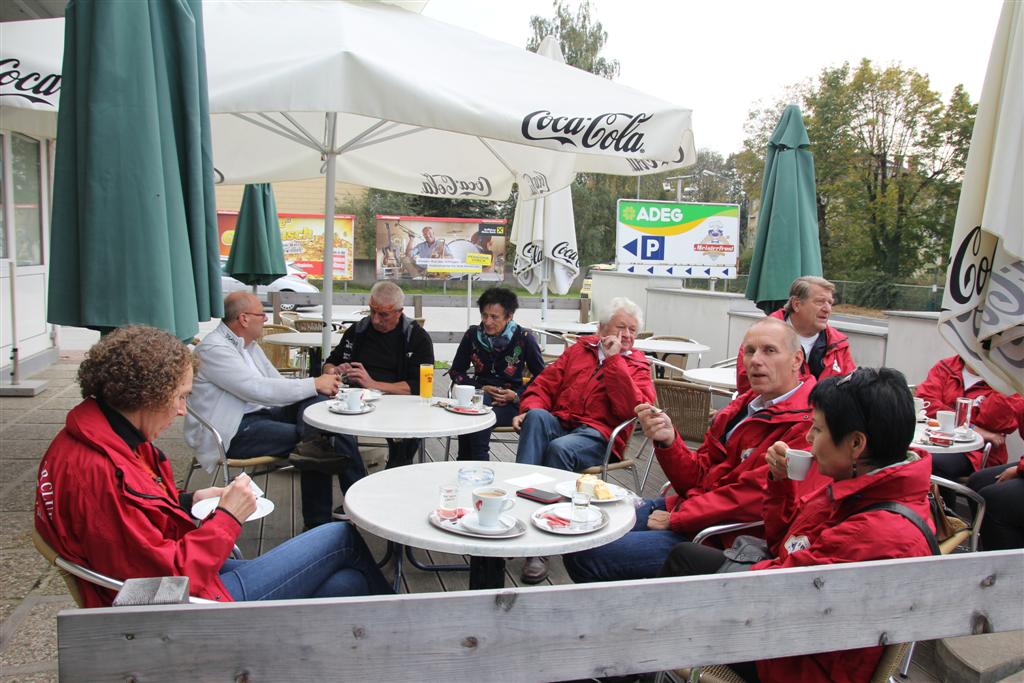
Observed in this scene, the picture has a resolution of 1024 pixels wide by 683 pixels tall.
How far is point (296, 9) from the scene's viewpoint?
3.70 meters

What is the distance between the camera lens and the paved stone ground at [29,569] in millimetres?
2605

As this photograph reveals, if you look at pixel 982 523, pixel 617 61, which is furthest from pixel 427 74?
pixel 617 61

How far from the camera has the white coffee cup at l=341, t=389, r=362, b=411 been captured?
359 cm

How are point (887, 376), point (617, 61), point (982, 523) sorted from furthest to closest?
1. point (617, 61)
2. point (982, 523)
3. point (887, 376)

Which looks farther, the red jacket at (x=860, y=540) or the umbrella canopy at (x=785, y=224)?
the umbrella canopy at (x=785, y=224)

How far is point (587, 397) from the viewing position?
4.16 meters

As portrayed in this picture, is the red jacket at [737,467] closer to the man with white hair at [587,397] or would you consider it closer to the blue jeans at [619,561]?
the blue jeans at [619,561]

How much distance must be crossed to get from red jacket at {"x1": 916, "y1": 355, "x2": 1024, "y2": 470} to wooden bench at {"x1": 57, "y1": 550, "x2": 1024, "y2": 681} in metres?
2.52

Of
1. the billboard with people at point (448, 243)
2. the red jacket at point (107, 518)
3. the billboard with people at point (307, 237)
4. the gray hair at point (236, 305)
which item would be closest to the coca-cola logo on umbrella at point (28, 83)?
the gray hair at point (236, 305)

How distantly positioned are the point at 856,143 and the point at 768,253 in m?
30.7

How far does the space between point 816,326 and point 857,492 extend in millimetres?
2973

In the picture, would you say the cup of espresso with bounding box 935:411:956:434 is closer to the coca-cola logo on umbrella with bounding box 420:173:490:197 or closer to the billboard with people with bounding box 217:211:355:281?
the coca-cola logo on umbrella with bounding box 420:173:490:197

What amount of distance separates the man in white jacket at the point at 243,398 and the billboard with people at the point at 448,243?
11034mm

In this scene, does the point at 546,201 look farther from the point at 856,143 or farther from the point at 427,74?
the point at 856,143
